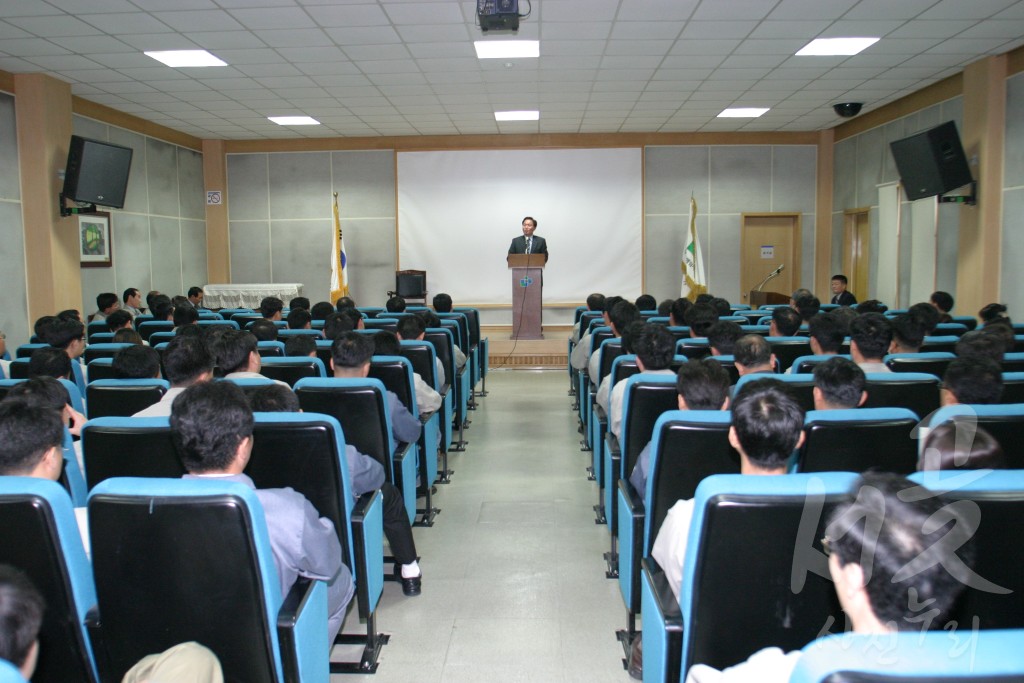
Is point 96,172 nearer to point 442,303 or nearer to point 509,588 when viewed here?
point 442,303

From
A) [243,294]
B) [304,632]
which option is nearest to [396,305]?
[243,294]

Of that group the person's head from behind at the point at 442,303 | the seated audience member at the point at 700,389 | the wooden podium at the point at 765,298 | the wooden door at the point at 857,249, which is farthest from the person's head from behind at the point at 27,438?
the wooden door at the point at 857,249

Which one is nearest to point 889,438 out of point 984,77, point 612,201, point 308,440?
point 308,440

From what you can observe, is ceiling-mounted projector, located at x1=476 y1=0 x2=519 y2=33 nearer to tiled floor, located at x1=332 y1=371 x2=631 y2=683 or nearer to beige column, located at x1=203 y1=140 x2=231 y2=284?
tiled floor, located at x1=332 y1=371 x2=631 y2=683

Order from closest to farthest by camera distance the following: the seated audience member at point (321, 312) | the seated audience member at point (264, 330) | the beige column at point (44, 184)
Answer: the seated audience member at point (264, 330)
the seated audience member at point (321, 312)
the beige column at point (44, 184)

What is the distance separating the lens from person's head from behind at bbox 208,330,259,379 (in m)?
3.37

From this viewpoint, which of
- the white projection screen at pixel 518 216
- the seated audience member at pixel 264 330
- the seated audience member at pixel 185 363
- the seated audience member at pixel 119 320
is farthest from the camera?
the white projection screen at pixel 518 216

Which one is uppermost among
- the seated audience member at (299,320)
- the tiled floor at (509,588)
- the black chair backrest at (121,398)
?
the seated audience member at (299,320)

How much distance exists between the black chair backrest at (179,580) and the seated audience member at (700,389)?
4.60 ft

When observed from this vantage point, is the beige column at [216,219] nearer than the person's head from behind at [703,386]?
No

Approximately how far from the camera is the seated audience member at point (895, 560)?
1000 millimetres

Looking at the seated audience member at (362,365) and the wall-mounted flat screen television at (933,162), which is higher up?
the wall-mounted flat screen television at (933,162)

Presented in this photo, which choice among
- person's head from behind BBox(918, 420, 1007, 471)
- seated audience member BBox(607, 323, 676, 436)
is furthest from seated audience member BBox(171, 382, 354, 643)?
seated audience member BBox(607, 323, 676, 436)

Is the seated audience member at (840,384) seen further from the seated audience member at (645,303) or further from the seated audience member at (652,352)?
the seated audience member at (645,303)
